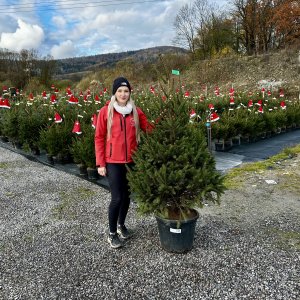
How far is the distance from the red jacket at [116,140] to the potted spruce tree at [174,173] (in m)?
0.15

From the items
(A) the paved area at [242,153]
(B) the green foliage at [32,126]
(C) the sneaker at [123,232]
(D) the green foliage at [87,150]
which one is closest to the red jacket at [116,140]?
(C) the sneaker at [123,232]

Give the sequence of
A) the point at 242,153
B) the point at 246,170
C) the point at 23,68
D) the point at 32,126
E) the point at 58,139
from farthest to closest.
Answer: the point at 23,68 < the point at 242,153 < the point at 32,126 < the point at 58,139 < the point at 246,170

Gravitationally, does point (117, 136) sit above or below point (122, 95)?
below

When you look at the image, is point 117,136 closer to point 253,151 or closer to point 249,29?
point 253,151

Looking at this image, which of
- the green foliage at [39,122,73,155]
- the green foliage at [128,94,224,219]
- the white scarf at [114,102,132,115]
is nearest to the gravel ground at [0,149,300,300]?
the green foliage at [128,94,224,219]

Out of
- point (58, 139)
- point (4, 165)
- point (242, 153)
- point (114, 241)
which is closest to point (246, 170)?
point (242, 153)

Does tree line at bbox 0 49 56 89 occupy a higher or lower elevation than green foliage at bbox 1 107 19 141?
higher

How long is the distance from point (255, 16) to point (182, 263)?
108 feet

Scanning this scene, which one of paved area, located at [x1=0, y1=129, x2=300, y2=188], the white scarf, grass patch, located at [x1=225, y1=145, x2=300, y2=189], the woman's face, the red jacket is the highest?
the woman's face

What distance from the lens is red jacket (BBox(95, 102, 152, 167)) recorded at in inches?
129

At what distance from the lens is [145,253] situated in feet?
11.1

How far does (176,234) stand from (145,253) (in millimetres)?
424

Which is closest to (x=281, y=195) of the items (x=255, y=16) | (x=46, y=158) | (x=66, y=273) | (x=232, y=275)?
(x=232, y=275)

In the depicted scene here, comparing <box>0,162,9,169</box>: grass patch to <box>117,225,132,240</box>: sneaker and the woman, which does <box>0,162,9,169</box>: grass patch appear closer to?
<box>117,225,132,240</box>: sneaker
